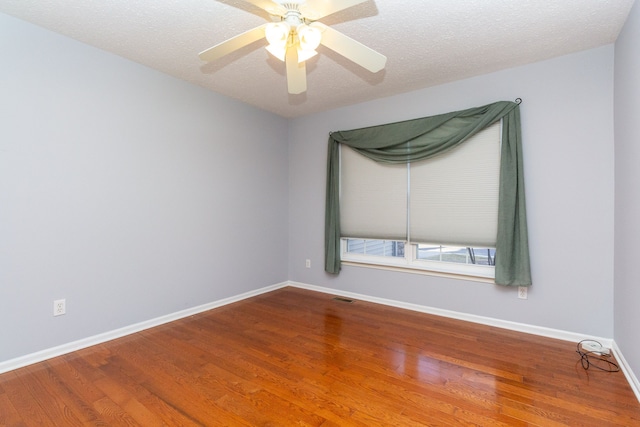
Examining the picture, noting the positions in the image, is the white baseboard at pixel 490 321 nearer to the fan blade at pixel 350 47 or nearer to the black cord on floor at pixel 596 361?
the black cord on floor at pixel 596 361

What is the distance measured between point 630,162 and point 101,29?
3889 mm

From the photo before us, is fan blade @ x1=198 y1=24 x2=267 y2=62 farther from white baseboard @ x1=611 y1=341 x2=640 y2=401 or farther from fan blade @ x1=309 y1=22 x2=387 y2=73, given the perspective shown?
white baseboard @ x1=611 y1=341 x2=640 y2=401

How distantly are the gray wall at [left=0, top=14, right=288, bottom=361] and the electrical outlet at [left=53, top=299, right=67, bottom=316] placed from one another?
0.04m

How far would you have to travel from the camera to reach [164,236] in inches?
121

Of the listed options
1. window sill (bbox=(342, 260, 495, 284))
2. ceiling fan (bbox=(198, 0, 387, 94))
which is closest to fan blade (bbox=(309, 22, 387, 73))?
ceiling fan (bbox=(198, 0, 387, 94))

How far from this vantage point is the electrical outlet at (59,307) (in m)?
2.38

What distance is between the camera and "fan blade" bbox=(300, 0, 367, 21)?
4.93 feet

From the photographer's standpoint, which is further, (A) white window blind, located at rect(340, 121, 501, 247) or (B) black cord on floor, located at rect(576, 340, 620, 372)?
(A) white window blind, located at rect(340, 121, 501, 247)

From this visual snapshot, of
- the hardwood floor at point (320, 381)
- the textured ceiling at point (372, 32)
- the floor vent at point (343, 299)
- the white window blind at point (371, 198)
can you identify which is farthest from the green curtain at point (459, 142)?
the hardwood floor at point (320, 381)

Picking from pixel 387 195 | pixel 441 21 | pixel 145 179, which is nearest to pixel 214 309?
pixel 145 179

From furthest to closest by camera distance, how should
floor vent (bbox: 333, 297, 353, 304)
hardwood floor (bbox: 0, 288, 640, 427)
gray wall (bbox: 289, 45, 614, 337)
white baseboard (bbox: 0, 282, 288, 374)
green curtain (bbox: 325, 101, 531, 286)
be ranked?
floor vent (bbox: 333, 297, 353, 304)
green curtain (bbox: 325, 101, 531, 286)
gray wall (bbox: 289, 45, 614, 337)
white baseboard (bbox: 0, 282, 288, 374)
hardwood floor (bbox: 0, 288, 640, 427)

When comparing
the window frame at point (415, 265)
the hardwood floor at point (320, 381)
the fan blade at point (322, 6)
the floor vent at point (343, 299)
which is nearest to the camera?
the fan blade at point (322, 6)

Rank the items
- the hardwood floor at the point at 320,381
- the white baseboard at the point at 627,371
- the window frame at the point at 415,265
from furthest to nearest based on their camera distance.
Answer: the window frame at the point at 415,265
the white baseboard at the point at 627,371
the hardwood floor at the point at 320,381

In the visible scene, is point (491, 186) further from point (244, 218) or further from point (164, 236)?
point (164, 236)
